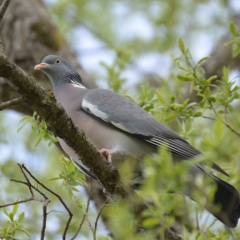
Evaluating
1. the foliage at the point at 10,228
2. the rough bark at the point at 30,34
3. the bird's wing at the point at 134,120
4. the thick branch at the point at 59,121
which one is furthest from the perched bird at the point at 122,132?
the rough bark at the point at 30,34

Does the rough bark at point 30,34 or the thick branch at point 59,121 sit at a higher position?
the thick branch at point 59,121

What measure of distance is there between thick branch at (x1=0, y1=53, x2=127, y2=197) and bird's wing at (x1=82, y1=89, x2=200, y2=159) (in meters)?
0.57

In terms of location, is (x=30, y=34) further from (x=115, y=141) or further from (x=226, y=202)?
→ (x=226, y=202)

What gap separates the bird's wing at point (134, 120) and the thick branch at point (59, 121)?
567mm

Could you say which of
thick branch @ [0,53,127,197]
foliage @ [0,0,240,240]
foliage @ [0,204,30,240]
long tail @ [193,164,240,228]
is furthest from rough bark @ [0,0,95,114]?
foliage @ [0,204,30,240]

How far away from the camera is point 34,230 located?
4742mm

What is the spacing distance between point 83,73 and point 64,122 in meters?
2.63

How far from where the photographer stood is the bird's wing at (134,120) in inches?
155

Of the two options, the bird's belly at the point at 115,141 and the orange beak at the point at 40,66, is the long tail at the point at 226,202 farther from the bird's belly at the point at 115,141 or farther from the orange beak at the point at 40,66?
the orange beak at the point at 40,66

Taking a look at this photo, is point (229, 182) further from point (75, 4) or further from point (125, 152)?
point (75, 4)

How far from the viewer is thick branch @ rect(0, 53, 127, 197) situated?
2930 mm

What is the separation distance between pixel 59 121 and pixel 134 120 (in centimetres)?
107

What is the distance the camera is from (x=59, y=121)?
3.14 m

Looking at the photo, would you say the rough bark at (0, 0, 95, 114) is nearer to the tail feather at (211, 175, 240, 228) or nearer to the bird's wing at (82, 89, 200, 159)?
the bird's wing at (82, 89, 200, 159)
